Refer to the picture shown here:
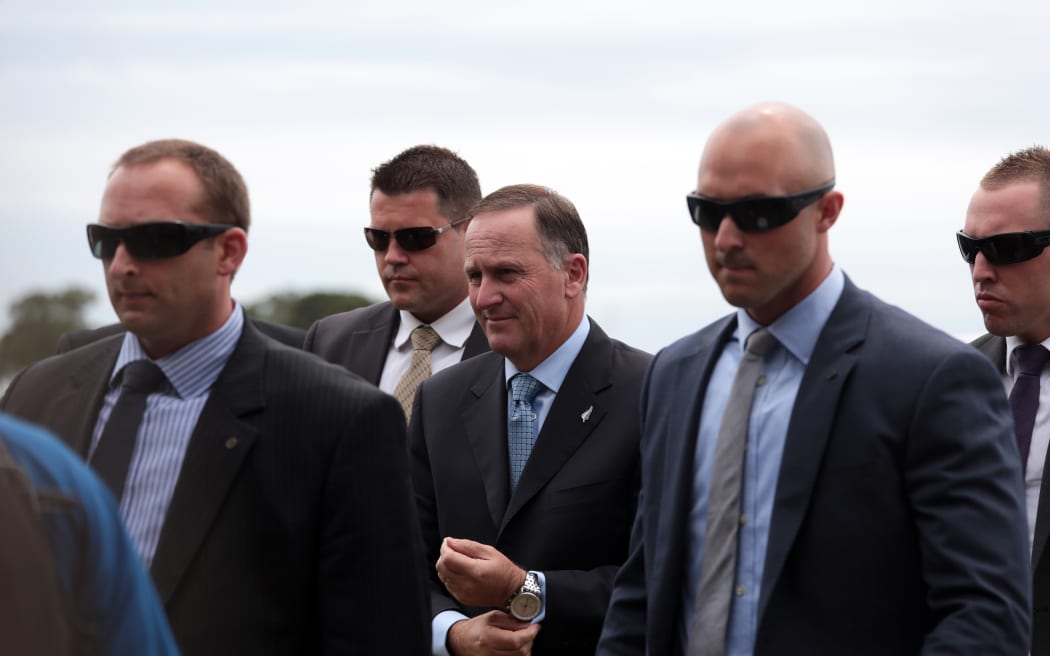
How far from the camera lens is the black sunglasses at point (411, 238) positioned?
7.57 metres

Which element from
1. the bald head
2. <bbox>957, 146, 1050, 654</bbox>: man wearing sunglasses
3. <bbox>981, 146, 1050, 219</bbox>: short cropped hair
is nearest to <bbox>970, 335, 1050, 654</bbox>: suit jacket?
<bbox>957, 146, 1050, 654</bbox>: man wearing sunglasses

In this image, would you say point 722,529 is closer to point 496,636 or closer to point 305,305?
point 496,636

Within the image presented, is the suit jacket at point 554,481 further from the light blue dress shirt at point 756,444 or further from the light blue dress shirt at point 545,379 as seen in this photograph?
the light blue dress shirt at point 756,444

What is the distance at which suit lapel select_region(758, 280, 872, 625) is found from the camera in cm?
439

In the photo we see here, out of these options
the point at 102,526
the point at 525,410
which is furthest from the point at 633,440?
the point at 102,526

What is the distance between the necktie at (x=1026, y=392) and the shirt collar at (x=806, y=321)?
1.95 m

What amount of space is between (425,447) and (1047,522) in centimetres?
227

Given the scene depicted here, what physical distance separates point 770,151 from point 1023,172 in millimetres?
2607

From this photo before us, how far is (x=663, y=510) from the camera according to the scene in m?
4.78

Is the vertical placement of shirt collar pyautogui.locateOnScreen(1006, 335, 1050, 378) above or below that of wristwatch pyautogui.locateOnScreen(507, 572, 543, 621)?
above

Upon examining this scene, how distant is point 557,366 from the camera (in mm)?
6391

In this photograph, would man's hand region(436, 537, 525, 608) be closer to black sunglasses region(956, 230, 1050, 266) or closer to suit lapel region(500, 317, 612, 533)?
suit lapel region(500, 317, 612, 533)

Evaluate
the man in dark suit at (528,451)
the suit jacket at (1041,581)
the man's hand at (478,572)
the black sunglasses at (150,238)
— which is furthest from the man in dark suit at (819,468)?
the suit jacket at (1041,581)

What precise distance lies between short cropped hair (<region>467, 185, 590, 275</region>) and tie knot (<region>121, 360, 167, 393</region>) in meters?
2.24
